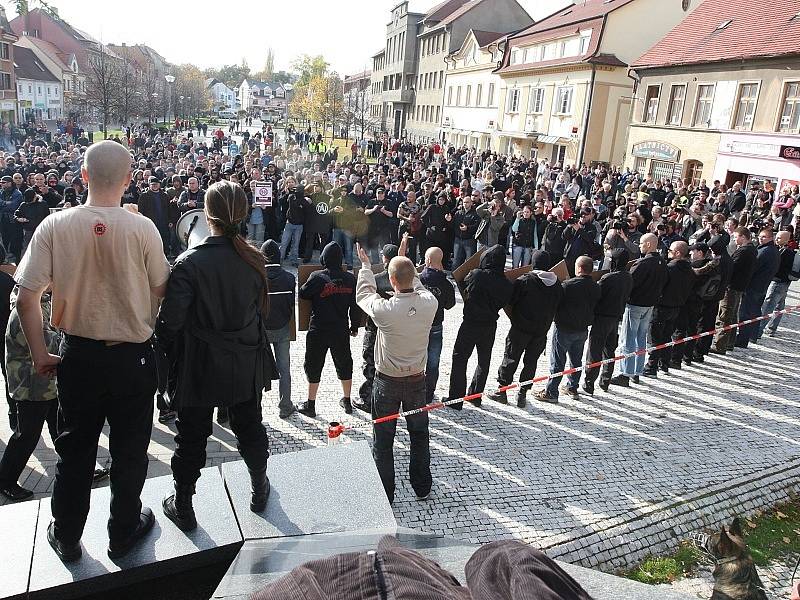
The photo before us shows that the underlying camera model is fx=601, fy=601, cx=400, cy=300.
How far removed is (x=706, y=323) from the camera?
9297mm

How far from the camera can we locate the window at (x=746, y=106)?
23.6 metres

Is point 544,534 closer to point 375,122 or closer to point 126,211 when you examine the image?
point 126,211

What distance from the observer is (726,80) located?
Result: 81.7 feet

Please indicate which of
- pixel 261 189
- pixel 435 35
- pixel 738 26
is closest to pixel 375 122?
pixel 435 35

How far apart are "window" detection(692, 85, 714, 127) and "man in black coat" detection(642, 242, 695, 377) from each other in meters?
21.3

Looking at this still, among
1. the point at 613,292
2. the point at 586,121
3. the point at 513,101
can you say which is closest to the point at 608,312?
the point at 613,292

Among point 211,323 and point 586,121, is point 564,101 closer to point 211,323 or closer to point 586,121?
point 586,121

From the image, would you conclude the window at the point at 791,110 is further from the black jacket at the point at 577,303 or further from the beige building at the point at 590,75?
the black jacket at the point at 577,303

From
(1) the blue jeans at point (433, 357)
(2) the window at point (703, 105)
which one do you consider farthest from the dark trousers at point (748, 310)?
(2) the window at point (703, 105)

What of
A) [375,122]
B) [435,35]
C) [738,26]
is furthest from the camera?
[375,122]

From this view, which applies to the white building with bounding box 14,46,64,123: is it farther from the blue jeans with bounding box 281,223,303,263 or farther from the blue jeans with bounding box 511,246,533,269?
the blue jeans with bounding box 511,246,533,269

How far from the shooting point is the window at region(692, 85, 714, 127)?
2591 cm

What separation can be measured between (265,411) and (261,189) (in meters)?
8.03

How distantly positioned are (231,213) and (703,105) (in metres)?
28.4
